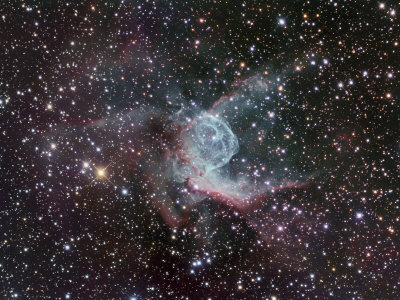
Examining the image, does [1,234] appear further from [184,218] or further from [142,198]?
[184,218]

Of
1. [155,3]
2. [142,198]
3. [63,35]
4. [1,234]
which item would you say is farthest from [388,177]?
[1,234]

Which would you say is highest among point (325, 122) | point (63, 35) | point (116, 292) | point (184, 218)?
point (63, 35)

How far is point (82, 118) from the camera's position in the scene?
0.73 meters

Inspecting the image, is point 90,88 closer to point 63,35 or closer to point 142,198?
point 63,35

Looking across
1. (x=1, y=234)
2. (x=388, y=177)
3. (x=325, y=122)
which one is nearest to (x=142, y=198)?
(x=1, y=234)

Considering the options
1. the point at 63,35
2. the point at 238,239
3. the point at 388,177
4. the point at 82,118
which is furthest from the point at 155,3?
the point at 388,177

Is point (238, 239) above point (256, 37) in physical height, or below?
below

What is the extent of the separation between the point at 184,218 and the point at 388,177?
1.86ft

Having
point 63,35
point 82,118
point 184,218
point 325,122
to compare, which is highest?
point 63,35

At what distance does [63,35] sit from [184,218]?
1.93ft

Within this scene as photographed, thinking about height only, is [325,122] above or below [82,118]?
below

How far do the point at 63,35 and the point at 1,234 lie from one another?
23.3 inches

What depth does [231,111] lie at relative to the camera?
2.38ft

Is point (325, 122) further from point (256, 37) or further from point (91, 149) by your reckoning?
point (91, 149)
